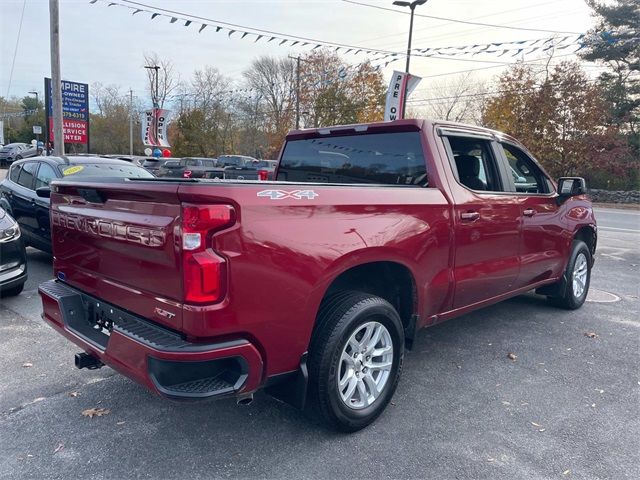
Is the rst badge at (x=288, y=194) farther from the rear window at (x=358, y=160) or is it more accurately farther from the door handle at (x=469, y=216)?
the door handle at (x=469, y=216)

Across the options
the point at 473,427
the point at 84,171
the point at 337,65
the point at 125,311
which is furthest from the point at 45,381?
the point at 337,65

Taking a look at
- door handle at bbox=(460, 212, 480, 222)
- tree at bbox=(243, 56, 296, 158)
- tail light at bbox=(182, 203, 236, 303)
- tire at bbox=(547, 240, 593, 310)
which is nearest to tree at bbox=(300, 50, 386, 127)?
tree at bbox=(243, 56, 296, 158)

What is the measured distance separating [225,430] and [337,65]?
1560 inches

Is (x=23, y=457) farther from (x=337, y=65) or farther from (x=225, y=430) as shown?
(x=337, y=65)

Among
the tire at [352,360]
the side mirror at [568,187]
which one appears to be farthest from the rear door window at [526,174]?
the tire at [352,360]

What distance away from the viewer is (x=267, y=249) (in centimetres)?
245

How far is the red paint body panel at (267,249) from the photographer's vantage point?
2357 mm

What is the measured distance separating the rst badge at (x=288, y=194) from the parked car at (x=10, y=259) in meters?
4.40

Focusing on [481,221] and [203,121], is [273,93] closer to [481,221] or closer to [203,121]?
[203,121]

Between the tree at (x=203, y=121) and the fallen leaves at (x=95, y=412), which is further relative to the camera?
the tree at (x=203, y=121)

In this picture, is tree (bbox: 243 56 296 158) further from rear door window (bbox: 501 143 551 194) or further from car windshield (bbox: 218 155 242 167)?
rear door window (bbox: 501 143 551 194)

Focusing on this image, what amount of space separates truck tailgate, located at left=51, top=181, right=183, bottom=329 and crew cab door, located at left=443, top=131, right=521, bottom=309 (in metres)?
2.18

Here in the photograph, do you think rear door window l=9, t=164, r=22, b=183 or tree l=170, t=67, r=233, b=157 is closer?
rear door window l=9, t=164, r=22, b=183

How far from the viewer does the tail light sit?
2271mm
